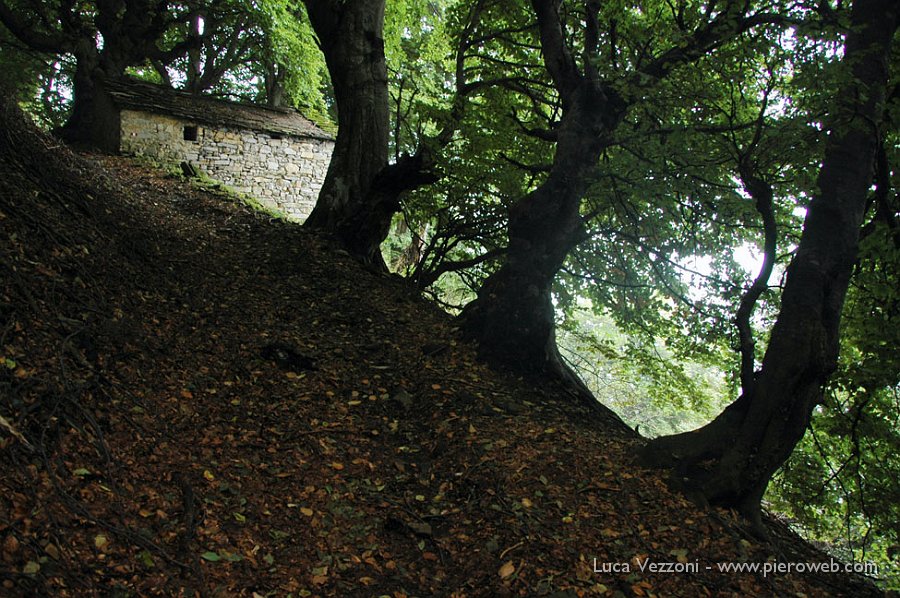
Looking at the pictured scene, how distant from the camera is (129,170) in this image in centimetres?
1227

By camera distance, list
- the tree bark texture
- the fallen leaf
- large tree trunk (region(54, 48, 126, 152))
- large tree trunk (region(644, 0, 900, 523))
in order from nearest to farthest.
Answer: the fallen leaf
large tree trunk (region(644, 0, 900, 523))
large tree trunk (region(54, 48, 126, 152))
the tree bark texture

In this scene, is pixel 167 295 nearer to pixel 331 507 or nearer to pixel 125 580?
pixel 331 507

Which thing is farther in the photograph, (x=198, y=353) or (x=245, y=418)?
(x=198, y=353)

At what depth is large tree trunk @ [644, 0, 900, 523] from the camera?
13.9ft

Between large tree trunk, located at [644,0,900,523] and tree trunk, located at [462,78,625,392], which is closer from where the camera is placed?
large tree trunk, located at [644,0,900,523]

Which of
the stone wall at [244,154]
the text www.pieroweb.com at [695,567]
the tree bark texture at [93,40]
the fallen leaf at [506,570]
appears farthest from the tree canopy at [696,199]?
the tree bark texture at [93,40]

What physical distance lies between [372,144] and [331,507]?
20.9ft

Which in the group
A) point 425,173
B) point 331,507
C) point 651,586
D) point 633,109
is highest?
point 633,109

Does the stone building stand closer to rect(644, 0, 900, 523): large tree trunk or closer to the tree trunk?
the tree trunk

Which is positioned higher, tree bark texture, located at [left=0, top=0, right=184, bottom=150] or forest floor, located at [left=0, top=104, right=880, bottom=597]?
tree bark texture, located at [left=0, top=0, right=184, bottom=150]

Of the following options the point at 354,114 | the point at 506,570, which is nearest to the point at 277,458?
the point at 506,570

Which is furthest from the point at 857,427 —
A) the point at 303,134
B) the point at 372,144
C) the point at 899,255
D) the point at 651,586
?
the point at 303,134

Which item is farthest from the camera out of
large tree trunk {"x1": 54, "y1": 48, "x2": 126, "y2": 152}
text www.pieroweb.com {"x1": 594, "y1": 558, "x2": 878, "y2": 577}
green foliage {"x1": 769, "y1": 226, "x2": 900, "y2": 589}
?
large tree trunk {"x1": 54, "y1": 48, "x2": 126, "y2": 152}

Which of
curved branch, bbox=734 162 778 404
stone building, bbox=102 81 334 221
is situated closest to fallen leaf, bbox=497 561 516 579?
curved branch, bbox=734 162 778 404
